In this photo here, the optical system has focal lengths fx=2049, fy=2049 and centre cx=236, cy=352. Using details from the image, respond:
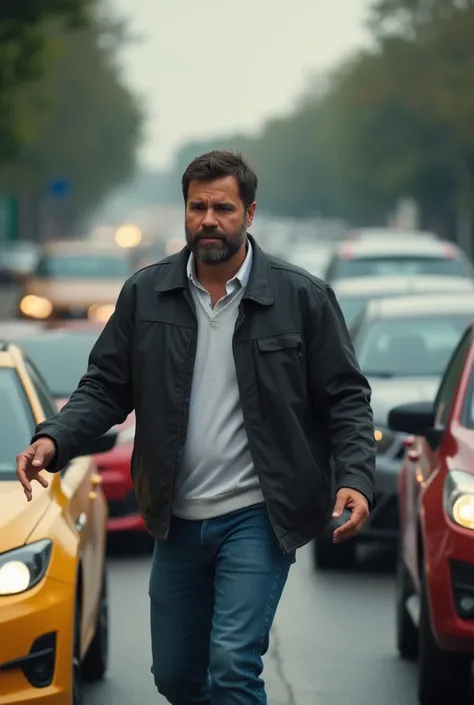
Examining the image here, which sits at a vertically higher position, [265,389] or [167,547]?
[265,389]

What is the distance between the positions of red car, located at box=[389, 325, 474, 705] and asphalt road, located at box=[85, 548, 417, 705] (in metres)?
0.29

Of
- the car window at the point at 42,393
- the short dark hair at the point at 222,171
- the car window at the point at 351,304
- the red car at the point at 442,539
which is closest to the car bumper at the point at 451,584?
the red car at the point at 442,539

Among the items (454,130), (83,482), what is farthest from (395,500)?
(454,130)

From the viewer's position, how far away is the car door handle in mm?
7232

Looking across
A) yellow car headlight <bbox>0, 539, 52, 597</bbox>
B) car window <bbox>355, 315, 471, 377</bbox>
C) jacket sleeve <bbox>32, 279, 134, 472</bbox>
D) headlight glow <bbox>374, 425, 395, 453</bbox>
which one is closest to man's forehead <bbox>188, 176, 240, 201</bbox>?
jacket sleeve <bbox>32, 279, 134, 472</bbox>

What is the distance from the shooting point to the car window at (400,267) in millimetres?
21375

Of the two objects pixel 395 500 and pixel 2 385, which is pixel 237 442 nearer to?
pixel 2 385

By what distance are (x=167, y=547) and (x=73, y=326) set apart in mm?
9445

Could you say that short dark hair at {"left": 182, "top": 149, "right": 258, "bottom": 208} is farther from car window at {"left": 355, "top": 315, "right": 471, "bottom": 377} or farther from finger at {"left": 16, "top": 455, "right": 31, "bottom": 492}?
car window at {"left": 355, "top": 315, "right": 471, "bottom": 377}

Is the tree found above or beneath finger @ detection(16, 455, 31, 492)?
above

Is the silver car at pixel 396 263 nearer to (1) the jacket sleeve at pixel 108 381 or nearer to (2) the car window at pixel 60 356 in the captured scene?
(2) the car window at pixel 60 356

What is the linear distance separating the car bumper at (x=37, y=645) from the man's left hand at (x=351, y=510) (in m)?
1.35

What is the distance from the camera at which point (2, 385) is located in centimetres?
786

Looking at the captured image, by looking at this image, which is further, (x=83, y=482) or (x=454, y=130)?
(x=454, y=130)
